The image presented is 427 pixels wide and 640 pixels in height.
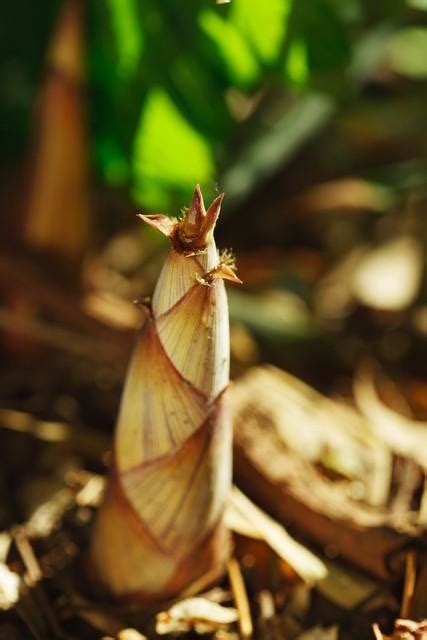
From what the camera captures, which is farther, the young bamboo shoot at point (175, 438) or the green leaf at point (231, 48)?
the green leaf at point (231, 48)

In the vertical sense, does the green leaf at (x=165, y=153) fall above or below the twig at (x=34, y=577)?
above

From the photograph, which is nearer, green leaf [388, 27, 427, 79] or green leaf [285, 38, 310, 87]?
green leaf [285, 38, 310, 87]

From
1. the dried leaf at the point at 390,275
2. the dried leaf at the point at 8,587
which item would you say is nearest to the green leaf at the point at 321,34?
the dried leaf at the point at 390,275

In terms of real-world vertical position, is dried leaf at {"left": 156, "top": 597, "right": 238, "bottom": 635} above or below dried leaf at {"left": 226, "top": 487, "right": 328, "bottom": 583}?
below

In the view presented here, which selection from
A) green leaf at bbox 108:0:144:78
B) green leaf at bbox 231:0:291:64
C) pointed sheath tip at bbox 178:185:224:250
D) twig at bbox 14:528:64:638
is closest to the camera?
pointed sheath tip at bbox 178:185:224:250

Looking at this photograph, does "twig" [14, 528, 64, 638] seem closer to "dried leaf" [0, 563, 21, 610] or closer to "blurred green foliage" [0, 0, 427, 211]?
"dried leaf" [0, 563, 21, 610]

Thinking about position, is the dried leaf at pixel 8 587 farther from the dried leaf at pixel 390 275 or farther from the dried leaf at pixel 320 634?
the dried leaf at pixel 390 275

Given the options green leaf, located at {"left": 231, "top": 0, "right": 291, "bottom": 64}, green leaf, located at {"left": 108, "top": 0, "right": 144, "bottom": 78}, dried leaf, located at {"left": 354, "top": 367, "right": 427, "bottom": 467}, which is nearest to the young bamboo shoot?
dried leaf, located at {"left": 354, "top": 367, "right": 427, "bottom": 467}

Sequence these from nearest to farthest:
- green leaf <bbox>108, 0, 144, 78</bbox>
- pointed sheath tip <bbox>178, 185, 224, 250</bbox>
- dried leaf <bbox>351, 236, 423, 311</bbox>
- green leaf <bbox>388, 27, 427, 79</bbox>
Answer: pointed sheath tip <bbox>178, 185, 224, 250</bbox> → green leaf <bbox>108, 0, 144, 78</bbox> → dried leaf <bbox>351, 236, 423, 311</bbox> → green leaf <bbox>388, 27, 427, 79</bbox>
